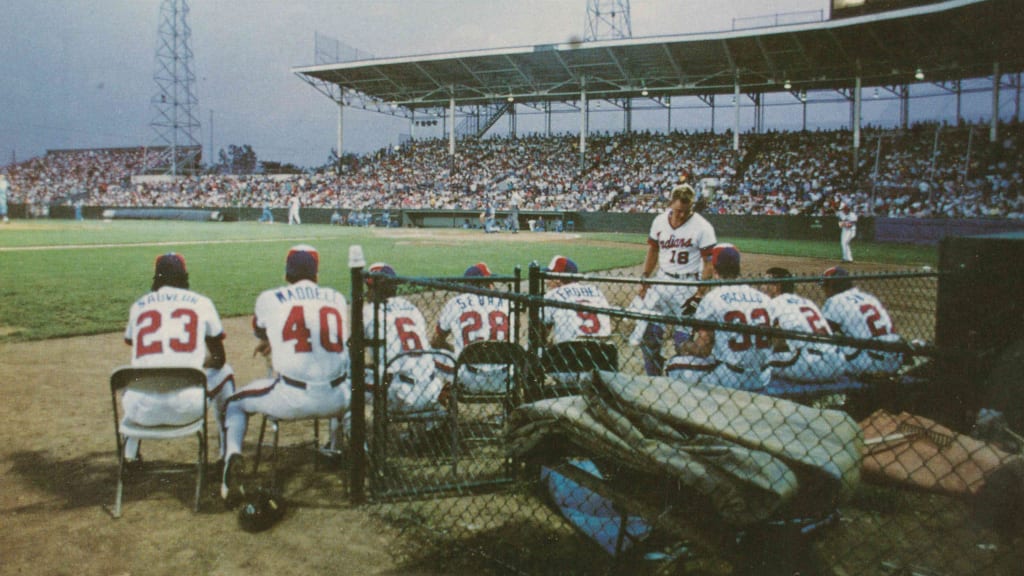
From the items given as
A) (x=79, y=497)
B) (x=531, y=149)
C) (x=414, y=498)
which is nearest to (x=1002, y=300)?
(x=414, y=498)

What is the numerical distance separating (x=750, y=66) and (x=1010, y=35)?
1219cm

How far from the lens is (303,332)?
13.3 feet

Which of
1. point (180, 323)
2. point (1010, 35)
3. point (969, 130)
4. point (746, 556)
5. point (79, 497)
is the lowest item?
point (79, 497)

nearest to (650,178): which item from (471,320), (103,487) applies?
(471,320)

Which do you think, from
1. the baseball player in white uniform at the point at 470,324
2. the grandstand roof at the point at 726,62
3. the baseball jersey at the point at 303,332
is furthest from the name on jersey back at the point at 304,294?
the grandstand roof at the point at 726,62

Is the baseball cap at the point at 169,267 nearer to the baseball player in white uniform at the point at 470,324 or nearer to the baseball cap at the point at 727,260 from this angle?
the baseball player in white uniform at the point at 470,324

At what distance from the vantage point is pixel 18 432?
5.18 meters

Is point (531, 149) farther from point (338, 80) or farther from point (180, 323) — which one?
point (180, 323)

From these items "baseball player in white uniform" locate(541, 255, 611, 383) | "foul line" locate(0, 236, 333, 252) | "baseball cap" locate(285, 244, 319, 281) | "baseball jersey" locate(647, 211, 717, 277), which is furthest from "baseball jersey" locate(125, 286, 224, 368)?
"foul line" locate(0, 236, 333, 252)

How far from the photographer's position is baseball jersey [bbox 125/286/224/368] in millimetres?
4020

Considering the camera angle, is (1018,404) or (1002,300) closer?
(1018,404)

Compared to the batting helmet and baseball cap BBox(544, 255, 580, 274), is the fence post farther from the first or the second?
baseball cap BBox(544, 255, 580, 274)

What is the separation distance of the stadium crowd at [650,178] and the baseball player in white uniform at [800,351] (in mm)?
4004

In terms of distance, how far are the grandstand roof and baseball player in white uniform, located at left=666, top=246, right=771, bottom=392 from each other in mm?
30075
